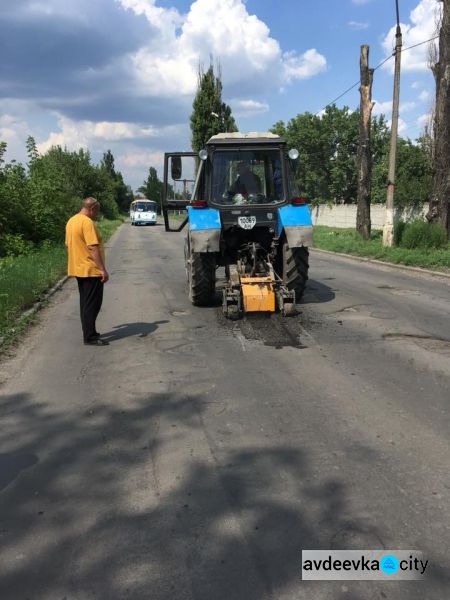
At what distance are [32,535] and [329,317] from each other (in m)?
5.93

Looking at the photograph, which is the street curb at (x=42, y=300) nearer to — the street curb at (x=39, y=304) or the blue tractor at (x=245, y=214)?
the street curb at (x=39, y=304)

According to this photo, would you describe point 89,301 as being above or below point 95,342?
above

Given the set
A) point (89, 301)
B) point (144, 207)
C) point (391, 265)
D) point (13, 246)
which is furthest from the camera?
point (144, 207)

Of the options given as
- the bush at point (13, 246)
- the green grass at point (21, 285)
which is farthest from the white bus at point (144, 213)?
the green grass at point (21, 285)

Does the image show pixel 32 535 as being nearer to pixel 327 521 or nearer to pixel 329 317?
pixel 327 521

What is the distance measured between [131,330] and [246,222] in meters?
2.62

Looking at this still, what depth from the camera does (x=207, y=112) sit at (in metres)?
46.6

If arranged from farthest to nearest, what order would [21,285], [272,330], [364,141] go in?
1. [364,141]
2. [21,285]
3. [272,330]

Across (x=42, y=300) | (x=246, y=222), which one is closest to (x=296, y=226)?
(x=246, y=222)

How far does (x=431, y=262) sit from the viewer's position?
46.6 feet

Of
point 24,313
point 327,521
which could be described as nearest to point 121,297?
point 24,313

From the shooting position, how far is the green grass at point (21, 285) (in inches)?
293

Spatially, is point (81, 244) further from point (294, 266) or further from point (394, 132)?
point (394, 132)

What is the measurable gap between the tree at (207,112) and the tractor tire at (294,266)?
40235 mm
